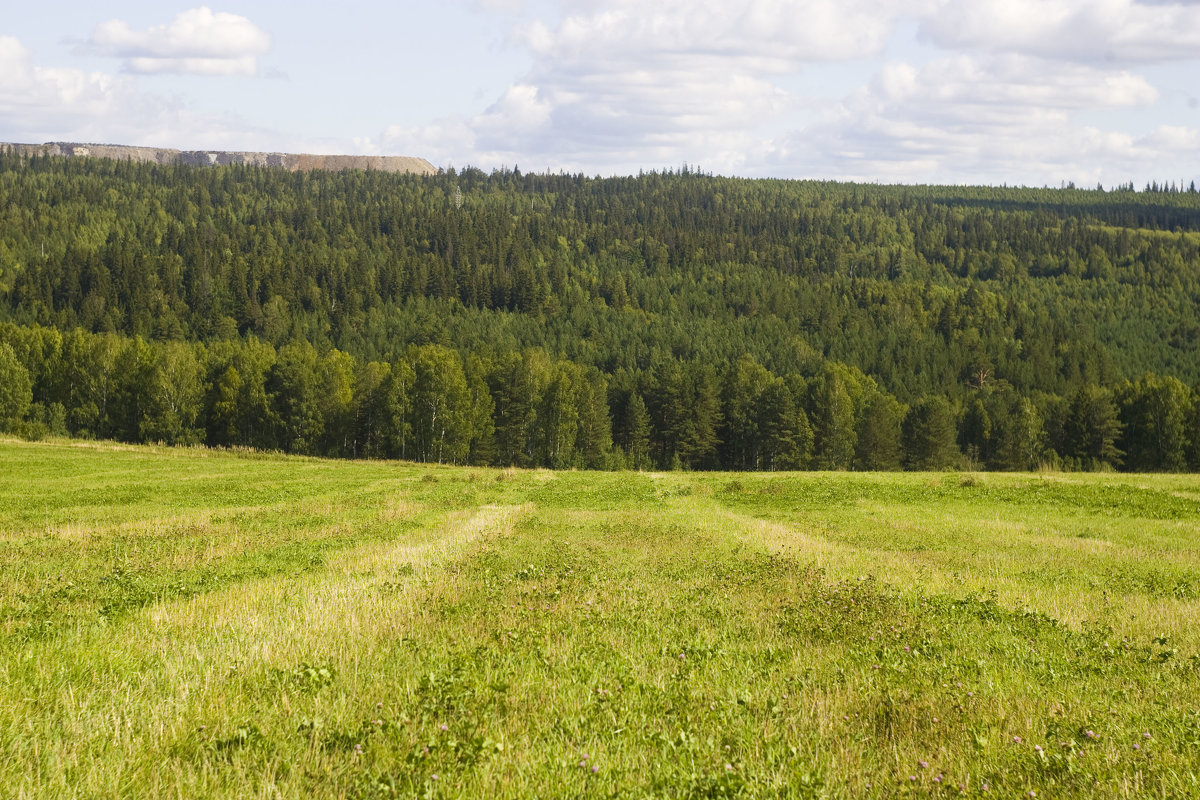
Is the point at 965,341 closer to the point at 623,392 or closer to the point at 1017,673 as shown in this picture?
the point at 623,392

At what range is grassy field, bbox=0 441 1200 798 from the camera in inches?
266

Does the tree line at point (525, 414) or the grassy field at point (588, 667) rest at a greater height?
the grassy field at point (588, 667)

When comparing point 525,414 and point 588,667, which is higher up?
point 588,667

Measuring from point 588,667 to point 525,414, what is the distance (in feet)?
309

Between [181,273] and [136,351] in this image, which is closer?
[136,351]

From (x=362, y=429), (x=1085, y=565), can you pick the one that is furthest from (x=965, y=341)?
(x=1085, y=565)

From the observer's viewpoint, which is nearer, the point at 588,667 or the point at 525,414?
the point at 588,667

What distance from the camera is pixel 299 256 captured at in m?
194

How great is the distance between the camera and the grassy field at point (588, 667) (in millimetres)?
6758

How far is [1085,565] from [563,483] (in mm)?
32138

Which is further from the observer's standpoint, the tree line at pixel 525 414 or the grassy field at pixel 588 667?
the tree line at pixel 525 414

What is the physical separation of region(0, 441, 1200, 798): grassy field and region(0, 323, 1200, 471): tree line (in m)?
76.5

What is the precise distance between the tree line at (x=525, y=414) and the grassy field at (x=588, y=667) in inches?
3010

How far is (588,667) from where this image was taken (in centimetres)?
962
